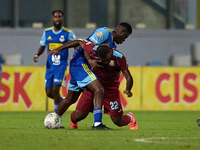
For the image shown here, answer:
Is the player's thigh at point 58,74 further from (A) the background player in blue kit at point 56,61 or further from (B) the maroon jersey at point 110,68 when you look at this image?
(B) the maroon jersey at point 110,68

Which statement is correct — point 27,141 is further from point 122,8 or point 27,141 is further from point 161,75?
point 122,8

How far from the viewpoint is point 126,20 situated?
61.1ft

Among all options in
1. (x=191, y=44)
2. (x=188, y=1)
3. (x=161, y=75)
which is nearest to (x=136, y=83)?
(x=161, y=75)

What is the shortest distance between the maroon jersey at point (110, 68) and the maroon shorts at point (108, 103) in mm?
124

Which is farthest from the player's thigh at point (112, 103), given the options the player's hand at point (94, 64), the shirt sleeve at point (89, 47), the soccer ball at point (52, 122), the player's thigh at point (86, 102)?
the soccer ball at point (52, 122)

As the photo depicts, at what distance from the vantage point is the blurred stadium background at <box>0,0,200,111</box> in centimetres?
1734

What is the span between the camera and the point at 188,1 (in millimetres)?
19094

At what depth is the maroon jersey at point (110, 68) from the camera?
6.64 m

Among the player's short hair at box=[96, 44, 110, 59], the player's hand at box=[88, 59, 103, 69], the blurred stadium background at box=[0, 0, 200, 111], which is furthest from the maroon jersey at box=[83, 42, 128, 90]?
the blurred stadium background at box=[0, 0, 200, 111]

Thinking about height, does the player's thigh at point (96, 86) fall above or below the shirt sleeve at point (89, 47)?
below

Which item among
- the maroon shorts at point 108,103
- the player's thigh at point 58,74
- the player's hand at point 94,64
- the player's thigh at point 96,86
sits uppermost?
the player's hand at point 94,64

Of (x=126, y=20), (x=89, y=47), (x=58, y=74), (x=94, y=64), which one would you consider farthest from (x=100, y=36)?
(x=126, y=20)

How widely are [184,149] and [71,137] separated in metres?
1.61

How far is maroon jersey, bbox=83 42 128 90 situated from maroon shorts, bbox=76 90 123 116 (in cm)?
12
